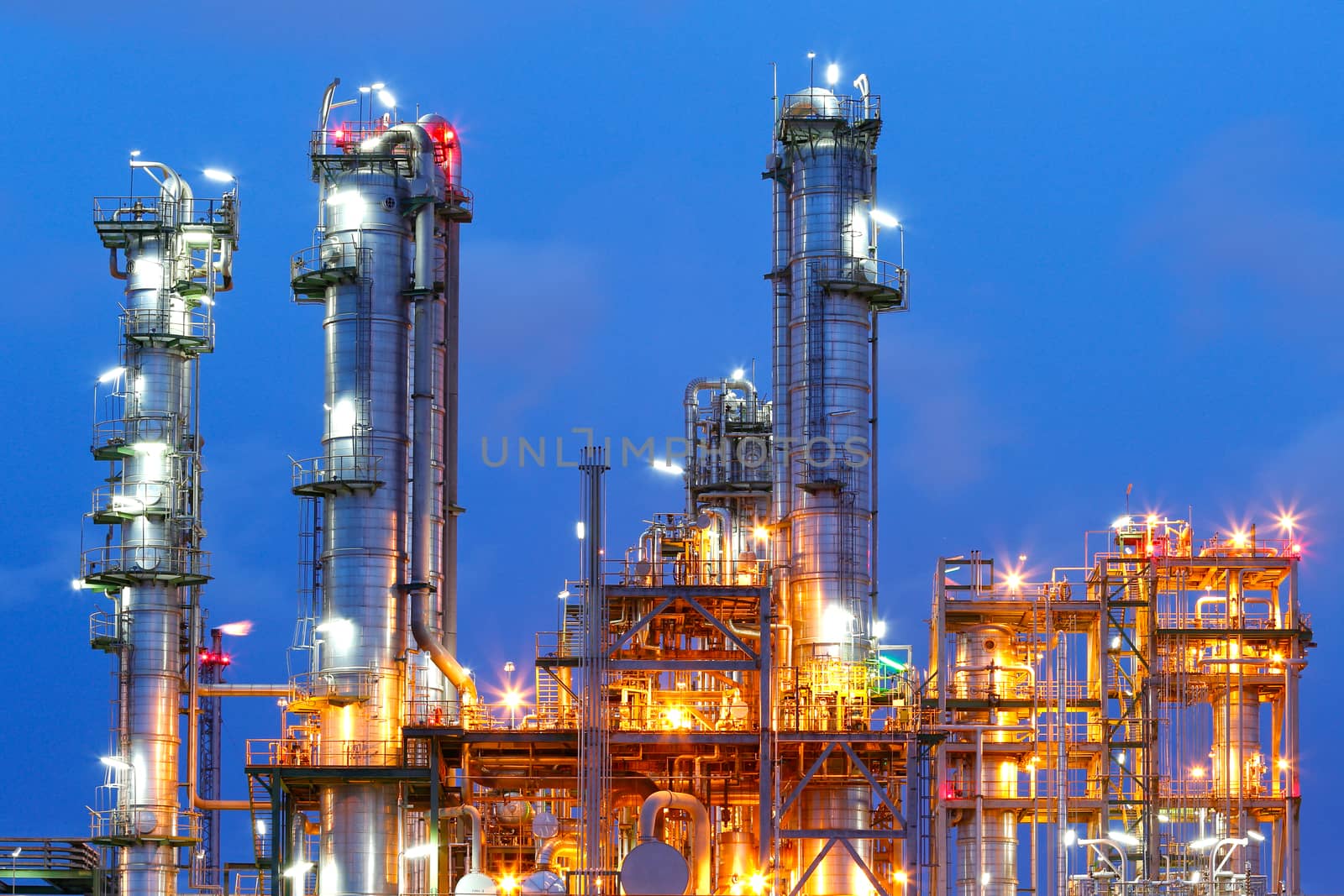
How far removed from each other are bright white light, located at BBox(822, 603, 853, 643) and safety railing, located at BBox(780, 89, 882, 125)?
14505 mm

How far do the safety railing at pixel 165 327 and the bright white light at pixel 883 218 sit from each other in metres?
21.8

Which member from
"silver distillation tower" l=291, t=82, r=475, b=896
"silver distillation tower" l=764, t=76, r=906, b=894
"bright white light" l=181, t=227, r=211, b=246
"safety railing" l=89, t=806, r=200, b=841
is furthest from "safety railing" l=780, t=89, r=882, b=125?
"safety railing" l=89, t=806, r=200, b=841

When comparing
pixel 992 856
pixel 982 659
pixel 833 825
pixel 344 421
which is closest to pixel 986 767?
pixel 982 659

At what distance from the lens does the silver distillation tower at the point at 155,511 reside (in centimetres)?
7131

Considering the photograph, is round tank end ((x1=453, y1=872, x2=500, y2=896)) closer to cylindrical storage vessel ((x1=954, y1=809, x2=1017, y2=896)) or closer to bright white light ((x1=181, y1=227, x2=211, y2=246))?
cylindrical storage vessel ((x1=954, y1=809, x2=1017, y2=896))

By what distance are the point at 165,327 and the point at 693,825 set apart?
2582 centimetres

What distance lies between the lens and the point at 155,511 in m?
73.2

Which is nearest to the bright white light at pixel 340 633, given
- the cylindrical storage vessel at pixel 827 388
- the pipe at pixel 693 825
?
the pipe at pixel 693 825

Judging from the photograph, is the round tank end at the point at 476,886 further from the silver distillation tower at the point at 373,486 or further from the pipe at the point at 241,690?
the pipe at the point at 241,690

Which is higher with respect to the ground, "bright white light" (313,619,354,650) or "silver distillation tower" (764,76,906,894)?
"silver distillation tower" (764,76,906,894)

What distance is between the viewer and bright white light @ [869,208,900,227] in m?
68.2

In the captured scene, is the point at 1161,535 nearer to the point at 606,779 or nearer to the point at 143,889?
the point at 606,779

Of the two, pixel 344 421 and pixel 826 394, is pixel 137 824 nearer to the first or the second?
pixel 344 421

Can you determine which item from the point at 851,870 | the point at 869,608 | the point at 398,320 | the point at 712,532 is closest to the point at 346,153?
the point at 398,320
